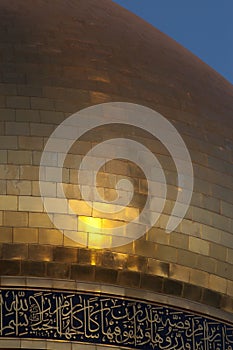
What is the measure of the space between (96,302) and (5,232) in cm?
71

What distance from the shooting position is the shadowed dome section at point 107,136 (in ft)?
37.0

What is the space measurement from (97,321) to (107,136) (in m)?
1.26

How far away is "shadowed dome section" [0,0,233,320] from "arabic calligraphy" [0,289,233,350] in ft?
0.45

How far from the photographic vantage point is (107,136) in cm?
1167

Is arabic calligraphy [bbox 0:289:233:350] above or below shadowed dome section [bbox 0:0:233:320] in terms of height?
below

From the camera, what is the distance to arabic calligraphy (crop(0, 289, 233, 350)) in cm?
1103

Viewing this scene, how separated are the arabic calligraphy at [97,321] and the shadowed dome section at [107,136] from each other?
14 centimetres

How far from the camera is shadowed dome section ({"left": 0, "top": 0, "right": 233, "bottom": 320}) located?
11266 millimetres

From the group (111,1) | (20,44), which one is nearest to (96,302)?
(20,44)

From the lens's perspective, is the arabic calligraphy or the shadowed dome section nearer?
the arabic calligraphy

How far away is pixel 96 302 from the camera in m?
11.2

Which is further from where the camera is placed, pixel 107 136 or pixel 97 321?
pixel 107 136

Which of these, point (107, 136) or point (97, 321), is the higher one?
point (107, 136)

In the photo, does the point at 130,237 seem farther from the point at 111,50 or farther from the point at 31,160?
the point at 111,50
